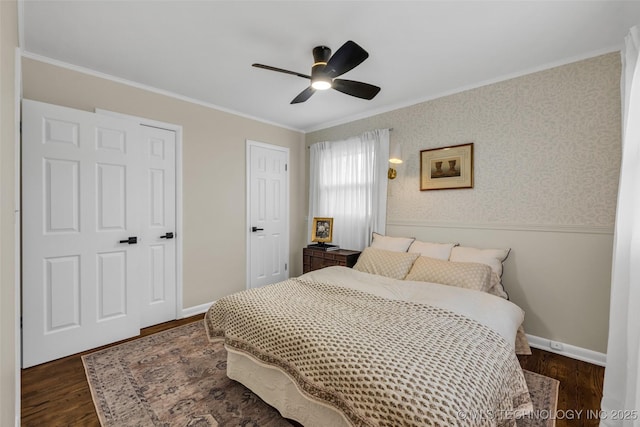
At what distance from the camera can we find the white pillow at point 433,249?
2.96 meters

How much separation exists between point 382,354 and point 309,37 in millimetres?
2147

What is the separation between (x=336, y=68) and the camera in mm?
2025

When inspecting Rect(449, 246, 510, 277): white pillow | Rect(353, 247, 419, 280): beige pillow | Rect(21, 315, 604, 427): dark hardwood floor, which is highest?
Rect(449, 246, 510, 277): white pillow

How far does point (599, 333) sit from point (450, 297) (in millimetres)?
1392

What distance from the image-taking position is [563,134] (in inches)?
98.1

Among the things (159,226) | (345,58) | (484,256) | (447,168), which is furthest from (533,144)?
(159,226)

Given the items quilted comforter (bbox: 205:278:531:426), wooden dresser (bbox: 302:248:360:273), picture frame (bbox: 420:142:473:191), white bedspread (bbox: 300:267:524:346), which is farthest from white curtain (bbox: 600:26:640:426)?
wooden dresser (bbox: 302:248:360:273)

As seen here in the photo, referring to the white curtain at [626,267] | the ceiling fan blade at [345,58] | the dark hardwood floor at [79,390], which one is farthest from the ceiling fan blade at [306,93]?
the dark hardwood floor at [79,390]

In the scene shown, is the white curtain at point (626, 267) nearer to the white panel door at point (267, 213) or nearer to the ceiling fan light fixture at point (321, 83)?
the ceiling fan light fixture at point (321, 83)

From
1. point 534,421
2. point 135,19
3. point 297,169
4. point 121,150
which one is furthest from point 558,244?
point 121,150

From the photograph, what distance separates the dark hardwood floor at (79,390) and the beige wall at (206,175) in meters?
1.29

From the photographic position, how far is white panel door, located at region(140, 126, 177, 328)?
3.08 metres

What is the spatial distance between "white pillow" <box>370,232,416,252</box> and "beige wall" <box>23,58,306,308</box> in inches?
70.1

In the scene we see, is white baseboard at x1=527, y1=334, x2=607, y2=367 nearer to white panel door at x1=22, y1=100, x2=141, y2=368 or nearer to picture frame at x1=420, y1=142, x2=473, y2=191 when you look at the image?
picture frame at x1=420, y1=142, x2=473, y2=191
